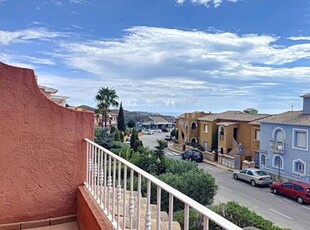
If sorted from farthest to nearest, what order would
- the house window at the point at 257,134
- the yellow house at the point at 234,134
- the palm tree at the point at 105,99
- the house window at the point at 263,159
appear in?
the palm tree at the point at 105,99, the yellow house at the point at 234,134, the house window at the point at 257,134, the house window at the point at 263,159

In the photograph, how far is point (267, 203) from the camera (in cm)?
1747

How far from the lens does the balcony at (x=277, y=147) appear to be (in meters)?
22.5

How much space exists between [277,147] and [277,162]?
54.8 inches

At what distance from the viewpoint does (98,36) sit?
60.2 ft

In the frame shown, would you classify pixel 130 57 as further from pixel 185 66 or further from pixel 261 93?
pixel 261 93

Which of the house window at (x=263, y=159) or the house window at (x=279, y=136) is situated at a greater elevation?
the house window at (x=279, y=136)

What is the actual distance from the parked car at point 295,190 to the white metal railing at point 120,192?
17331mm

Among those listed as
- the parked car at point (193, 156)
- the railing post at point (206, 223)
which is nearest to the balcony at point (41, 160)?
the railing post at point (206, 223)

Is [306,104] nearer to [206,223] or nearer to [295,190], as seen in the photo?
[295,190]

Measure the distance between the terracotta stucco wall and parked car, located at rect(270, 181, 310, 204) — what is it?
1727 centimetres

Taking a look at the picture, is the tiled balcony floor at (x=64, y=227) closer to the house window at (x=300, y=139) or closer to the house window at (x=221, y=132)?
the house window at (x=300, y=139)

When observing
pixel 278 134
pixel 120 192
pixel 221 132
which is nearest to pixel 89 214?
pixel 120 192

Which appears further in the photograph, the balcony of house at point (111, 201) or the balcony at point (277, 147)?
the balcony at point (277, 147)

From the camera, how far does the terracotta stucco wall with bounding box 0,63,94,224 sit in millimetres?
3277
